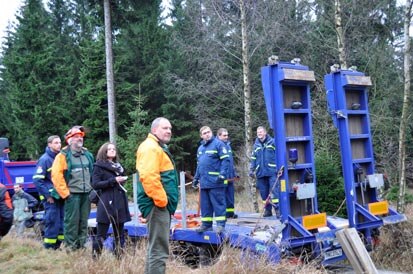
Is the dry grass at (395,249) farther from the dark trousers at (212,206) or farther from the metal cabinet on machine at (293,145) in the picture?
the dark trousers at (212,206)

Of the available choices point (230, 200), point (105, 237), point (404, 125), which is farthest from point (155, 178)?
point (404, 125)

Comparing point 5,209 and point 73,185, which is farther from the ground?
point 73,185

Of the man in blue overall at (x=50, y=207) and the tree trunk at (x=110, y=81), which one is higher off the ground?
the tree trunk at (x=110, y=81)

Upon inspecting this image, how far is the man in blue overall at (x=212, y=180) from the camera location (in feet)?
25.8

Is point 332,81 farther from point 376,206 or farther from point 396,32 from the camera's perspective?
point 396,32

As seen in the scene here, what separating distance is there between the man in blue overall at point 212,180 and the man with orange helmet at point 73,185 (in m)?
1.91

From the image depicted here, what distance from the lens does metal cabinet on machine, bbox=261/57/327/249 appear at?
7.05 meters

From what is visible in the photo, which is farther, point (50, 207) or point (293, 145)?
point (50, 207)

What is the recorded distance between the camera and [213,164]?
817 cm

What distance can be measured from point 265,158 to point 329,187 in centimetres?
232

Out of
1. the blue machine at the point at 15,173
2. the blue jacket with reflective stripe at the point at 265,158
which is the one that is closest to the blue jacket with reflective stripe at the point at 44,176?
the blue jacket with reflective stripe at the point at 265,158

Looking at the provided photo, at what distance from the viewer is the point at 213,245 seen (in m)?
7.76

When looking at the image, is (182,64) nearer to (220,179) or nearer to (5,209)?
(220,179)

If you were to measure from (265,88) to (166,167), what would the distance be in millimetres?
2645
